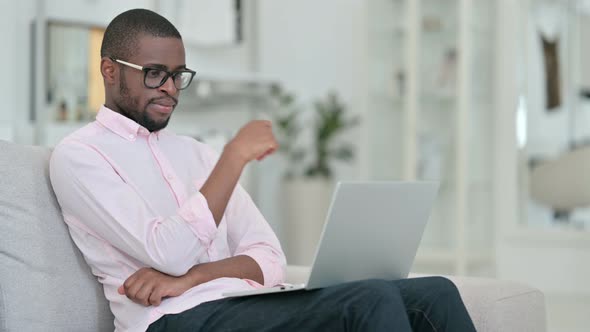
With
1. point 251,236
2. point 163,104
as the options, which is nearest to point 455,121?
point 251,236

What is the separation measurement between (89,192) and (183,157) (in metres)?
0.33

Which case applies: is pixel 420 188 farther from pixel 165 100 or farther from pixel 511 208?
pixel 511 208

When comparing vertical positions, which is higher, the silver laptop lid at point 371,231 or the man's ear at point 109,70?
the man's ear at point 109,70

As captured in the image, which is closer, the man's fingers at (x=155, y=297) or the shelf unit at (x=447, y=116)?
the man's fingers at (x=155, y=297)

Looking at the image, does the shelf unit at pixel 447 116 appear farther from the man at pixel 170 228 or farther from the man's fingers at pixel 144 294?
the man's fingers at pixel 144 294

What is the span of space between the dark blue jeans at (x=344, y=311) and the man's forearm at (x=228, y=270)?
106 mm

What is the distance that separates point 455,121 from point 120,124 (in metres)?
3.41

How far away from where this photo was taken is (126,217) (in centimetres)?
173

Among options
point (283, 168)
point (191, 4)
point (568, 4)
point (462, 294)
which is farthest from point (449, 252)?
point (462, 294)

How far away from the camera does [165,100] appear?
191cm

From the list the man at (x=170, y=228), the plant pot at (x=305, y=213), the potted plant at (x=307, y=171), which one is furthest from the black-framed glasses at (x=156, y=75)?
the plant pot at (x=305, y=213)

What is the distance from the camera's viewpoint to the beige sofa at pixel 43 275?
1.75 meters

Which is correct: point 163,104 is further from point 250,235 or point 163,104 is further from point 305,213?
point 305,213

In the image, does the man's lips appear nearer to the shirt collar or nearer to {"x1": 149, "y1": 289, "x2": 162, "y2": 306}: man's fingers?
the shirt collar
